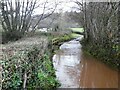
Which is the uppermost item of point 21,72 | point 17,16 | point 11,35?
point 17,16

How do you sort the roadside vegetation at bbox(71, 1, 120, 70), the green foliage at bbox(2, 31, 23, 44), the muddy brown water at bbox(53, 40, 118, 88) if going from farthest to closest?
the green foliage at bbox(2, 31, 23, 44) → the roadside vegetation at bbox(71, 1, 120, 70) → the muddy brown water at bbox(53, 40, 118, 88)

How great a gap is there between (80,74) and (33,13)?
21.9ft

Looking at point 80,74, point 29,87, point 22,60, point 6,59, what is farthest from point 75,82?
point 6,59

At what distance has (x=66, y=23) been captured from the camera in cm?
3058

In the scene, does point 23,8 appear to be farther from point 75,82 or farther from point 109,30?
point 75,82

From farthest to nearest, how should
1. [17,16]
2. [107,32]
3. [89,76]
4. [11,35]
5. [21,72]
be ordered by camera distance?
[17,16] → [11,35] → [107,32] → [89,76] → [21,72]

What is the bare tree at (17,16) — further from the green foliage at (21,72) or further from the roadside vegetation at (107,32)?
the green foliage at (21,72)

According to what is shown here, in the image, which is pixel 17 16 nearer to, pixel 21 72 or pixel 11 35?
pixel 11 35

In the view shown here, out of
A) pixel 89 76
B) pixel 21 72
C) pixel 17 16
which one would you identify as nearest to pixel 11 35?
pixel 17 16

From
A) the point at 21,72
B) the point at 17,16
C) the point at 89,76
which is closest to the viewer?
the point at 21,72

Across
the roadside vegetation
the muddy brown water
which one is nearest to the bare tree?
the muddy brown water

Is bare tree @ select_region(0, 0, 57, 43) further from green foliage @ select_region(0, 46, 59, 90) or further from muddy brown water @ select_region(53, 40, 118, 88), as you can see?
green foliage @ select_region(0, 46, 59, 90)

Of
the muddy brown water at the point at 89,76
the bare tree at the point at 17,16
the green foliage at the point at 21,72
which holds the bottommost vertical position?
the muddy brown water at the point at 89,76

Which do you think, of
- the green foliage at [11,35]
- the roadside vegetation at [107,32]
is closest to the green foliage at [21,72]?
the roadside vegetation at [107,32]
